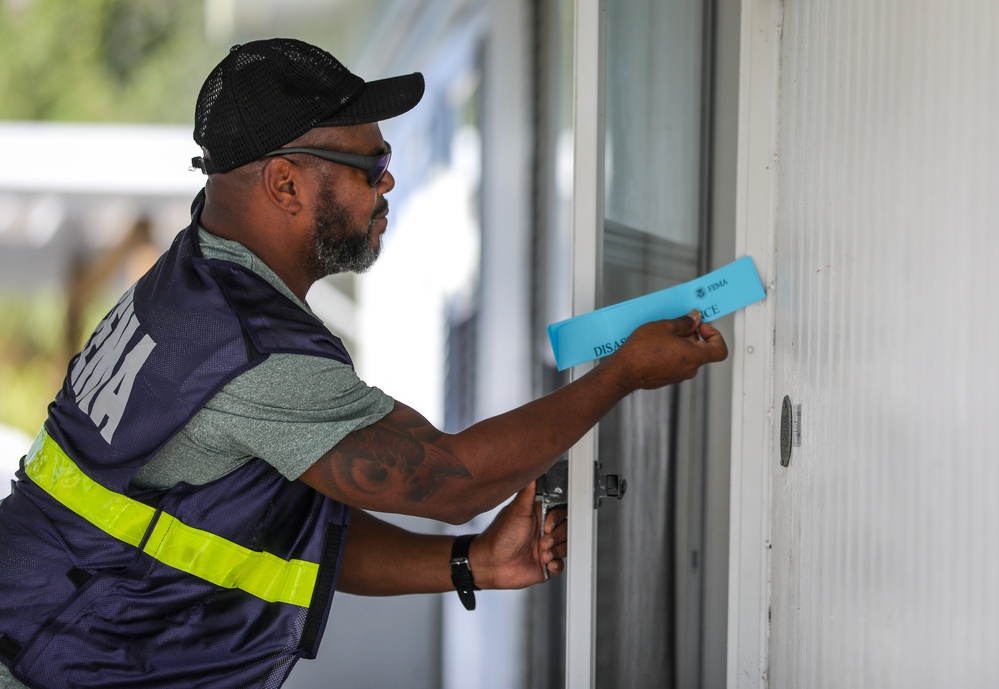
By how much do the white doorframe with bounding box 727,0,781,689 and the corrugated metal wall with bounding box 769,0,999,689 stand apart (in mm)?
60

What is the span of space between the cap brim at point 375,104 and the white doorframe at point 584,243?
0.88 feet

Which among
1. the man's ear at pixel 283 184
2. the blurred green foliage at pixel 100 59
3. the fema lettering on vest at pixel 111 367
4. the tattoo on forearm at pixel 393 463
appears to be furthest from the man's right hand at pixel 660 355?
the blurred green foliage at pixel 100 59

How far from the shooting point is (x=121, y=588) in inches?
50.5

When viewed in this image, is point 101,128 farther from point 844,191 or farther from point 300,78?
point 844,191

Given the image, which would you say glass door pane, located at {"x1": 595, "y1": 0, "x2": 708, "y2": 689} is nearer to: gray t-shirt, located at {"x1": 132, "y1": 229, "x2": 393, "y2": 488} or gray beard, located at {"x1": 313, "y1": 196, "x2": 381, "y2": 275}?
gray beard, located at {"x1": 313, "y1": 196, "x2": 381, "y2": 275}

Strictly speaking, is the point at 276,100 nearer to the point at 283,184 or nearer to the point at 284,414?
the point at 283,184

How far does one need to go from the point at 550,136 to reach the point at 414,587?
1.12 m

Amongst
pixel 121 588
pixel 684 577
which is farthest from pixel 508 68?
pixel 121 588

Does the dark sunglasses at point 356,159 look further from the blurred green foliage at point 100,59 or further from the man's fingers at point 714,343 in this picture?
the blurred green foliage at point 100,59

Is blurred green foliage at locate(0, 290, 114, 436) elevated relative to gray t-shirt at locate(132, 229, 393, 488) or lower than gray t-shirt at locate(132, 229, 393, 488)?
elevated

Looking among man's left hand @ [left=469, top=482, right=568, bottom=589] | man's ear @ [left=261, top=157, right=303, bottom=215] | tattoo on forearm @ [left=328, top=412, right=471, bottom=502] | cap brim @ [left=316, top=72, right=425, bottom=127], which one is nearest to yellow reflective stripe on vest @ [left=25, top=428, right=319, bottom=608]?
tattoo on forearm @ [left=328, top=412, right=471, bottom=502]

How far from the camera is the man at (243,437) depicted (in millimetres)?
1228

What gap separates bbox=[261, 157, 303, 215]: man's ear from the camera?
1359 millimetres

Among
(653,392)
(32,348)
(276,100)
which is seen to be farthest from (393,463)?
(32,348)
